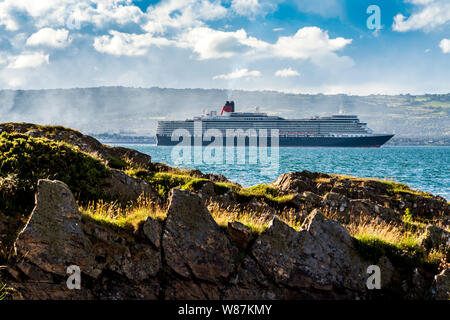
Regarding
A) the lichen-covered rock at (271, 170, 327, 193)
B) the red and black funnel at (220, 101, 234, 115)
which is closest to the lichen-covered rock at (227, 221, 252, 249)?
the lichen-covered rock at (271, 170, 327, 193)

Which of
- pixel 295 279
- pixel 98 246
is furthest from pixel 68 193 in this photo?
pixel 295 279

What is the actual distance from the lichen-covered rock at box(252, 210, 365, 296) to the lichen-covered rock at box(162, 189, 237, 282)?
645 millimetres

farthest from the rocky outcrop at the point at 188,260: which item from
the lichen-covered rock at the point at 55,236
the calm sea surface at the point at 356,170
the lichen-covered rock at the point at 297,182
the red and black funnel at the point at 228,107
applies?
the red and black funnel at the point at 228,107

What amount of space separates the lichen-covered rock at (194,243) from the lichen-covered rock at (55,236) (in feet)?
4.61

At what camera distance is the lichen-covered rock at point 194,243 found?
695 cm

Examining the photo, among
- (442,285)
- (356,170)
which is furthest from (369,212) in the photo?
(356,170)

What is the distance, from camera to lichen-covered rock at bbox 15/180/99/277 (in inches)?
242

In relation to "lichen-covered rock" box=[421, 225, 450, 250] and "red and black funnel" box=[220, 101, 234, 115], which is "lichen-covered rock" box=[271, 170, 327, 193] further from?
"red and black funnel" box=[220, 101, 234, 115]

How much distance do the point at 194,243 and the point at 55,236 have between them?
7.71 feet

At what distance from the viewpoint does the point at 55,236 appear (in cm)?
635

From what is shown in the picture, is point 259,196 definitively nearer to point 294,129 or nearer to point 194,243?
point 194,243
